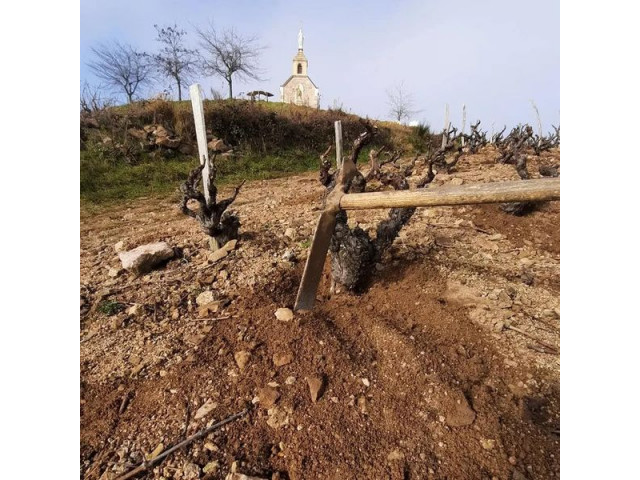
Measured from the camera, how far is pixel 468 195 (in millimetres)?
1503

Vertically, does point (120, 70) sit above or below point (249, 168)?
above

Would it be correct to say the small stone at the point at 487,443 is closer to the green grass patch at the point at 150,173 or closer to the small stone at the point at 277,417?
the small stone at the point at 277,417

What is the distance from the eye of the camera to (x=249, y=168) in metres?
10.5

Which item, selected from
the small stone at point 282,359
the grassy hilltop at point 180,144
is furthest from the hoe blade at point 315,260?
the grassy hilltop at point 180,144

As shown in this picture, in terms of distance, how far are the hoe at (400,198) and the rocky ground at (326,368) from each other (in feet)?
0.87

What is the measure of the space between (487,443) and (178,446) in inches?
49.5

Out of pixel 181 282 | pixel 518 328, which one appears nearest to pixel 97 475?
pixel 181 282

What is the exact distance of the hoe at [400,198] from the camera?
4.58 feet

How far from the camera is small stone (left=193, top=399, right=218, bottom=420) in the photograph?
1522 millimetres

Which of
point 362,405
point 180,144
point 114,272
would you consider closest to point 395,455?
point 362,405

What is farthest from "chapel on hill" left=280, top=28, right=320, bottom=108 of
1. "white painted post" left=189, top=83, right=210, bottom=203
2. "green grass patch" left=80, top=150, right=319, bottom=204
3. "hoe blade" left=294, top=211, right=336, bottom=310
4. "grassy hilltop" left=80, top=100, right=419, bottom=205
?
"hoe blade" left=294, top=211, right=336, bottom=310

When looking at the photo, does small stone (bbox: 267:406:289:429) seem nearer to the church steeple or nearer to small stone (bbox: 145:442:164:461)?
small stone (bbox: 145:442:164:461)

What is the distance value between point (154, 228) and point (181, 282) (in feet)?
6.70

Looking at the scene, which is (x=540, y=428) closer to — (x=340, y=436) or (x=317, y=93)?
(x=340, y=436)
